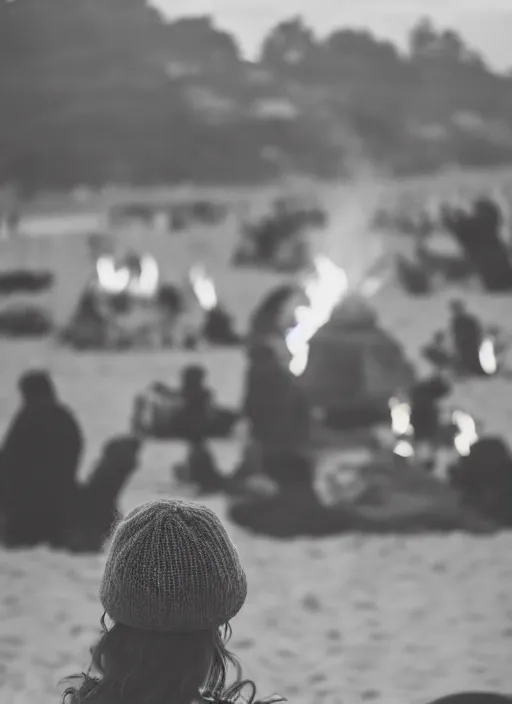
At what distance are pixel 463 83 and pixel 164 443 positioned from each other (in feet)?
30.7

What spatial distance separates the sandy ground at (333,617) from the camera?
11.4ft

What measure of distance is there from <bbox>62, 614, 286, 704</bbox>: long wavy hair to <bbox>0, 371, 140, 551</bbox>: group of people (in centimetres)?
339

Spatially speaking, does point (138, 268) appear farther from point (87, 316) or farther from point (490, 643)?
point (490, 643)

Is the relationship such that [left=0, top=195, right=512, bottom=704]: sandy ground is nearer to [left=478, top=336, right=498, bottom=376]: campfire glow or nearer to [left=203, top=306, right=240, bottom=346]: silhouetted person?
[left=478, top=336, right=498, bottom=376]: campfire glow

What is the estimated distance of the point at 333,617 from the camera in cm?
408

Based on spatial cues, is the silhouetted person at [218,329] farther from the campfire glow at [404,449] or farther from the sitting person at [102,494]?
the sitting person at [102,494]

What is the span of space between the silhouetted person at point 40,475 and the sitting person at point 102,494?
7cm

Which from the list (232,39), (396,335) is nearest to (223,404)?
(396,335)

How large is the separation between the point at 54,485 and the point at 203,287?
8.13 metres

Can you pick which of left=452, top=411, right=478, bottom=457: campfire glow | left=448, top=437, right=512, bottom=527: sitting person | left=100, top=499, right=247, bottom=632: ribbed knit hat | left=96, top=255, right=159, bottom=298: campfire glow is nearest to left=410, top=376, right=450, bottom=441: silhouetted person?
left=452, top=411, right=478, bottom=457: campfire glow

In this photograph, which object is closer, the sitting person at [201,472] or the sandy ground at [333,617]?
the sandy ground at [333,617]

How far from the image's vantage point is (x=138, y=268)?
44.7 feet

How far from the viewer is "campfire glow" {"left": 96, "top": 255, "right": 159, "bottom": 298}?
1272 centimetres

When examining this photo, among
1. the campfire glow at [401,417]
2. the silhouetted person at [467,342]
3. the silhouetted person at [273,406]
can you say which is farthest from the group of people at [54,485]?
the silhouetted person at [467,342]
